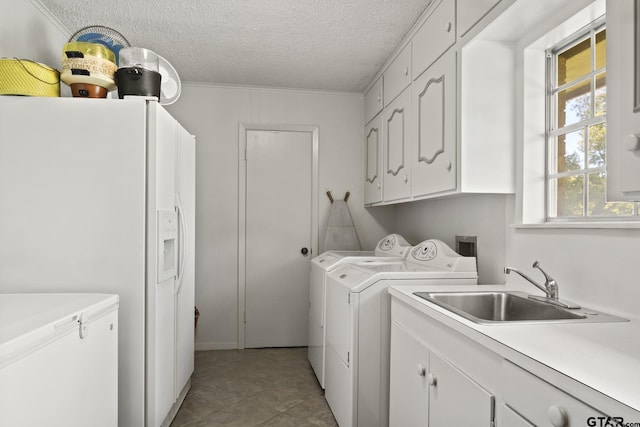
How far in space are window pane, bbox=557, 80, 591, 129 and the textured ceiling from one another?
95cm

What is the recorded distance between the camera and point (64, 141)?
1.91 metres

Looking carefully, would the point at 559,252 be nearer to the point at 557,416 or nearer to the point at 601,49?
the point at 601,49

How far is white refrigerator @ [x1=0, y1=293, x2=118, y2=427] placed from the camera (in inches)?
44.8

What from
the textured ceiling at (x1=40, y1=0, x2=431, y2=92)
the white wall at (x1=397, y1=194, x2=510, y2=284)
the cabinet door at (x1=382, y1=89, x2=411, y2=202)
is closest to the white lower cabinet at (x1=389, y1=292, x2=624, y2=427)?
the white wall at (x1=397, y1=194, x2=510, y2=284)

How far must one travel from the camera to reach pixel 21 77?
188 cm

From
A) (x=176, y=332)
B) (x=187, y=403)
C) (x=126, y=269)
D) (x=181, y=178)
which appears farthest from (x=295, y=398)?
(x=181, y=178)

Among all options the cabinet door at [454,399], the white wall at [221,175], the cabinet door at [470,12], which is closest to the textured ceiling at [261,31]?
the white wall at [221,175]

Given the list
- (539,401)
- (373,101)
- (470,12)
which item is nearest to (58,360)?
(539,401)

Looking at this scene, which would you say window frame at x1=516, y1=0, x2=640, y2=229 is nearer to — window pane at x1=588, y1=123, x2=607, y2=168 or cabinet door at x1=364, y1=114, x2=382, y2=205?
window pane at x1=588, y1=123, x2=607, y2=168

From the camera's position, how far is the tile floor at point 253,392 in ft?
7.89

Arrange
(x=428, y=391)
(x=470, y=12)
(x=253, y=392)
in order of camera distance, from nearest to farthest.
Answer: (x=428, y=391) → (x=470, y=12) → (x=253, y=392)

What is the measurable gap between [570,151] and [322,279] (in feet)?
5.57

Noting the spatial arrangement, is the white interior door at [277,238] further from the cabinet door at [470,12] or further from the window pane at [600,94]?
the window pane at [600,94]

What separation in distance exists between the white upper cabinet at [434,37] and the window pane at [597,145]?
766 millimetres
